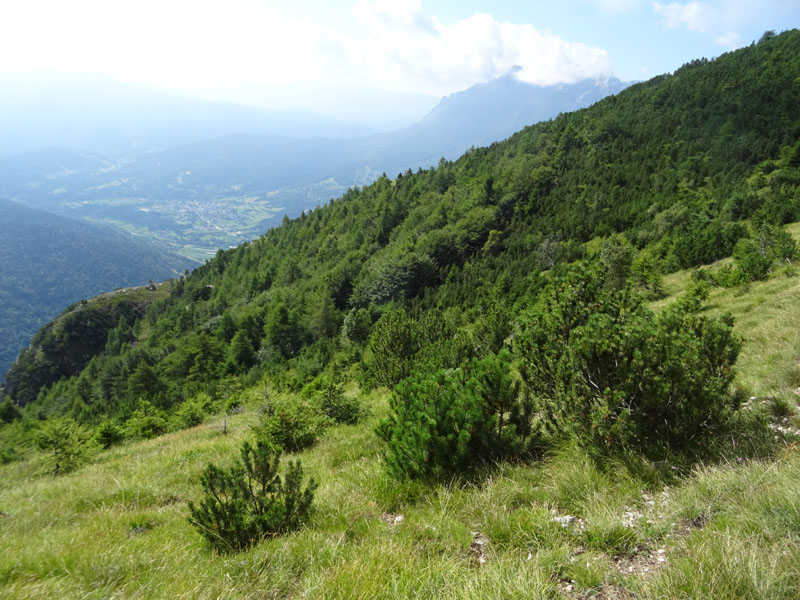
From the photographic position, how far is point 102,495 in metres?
7.01

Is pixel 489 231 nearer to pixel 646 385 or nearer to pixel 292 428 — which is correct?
pixel 292 428

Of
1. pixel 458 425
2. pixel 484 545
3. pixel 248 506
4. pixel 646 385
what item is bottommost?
pixel 484 545

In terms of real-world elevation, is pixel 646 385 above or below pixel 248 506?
above

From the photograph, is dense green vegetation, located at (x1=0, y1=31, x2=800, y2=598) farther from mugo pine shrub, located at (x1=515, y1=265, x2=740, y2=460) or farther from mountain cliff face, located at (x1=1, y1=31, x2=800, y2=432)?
mountain cliff face, located at (x1=1, y1=31, x2=800, y2=432)

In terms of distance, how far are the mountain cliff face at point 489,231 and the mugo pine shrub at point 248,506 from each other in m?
22.2

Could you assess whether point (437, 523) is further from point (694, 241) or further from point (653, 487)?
point (694, 241)

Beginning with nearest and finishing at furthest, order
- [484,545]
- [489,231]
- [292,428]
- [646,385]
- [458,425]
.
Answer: [484,545] → [646,385] → [458,425] → [292,428] → [489,231]

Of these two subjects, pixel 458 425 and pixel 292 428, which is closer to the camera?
pixel 458 425

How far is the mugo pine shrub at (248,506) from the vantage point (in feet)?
13.7

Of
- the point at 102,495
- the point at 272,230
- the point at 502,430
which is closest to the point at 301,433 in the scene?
the point at 102,495

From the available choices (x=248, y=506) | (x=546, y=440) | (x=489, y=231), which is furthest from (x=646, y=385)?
(x=489, y=231)

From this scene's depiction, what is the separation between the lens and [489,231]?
65.3 m

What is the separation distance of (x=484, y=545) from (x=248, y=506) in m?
2.63

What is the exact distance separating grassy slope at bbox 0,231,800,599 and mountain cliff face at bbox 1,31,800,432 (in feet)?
72.6
